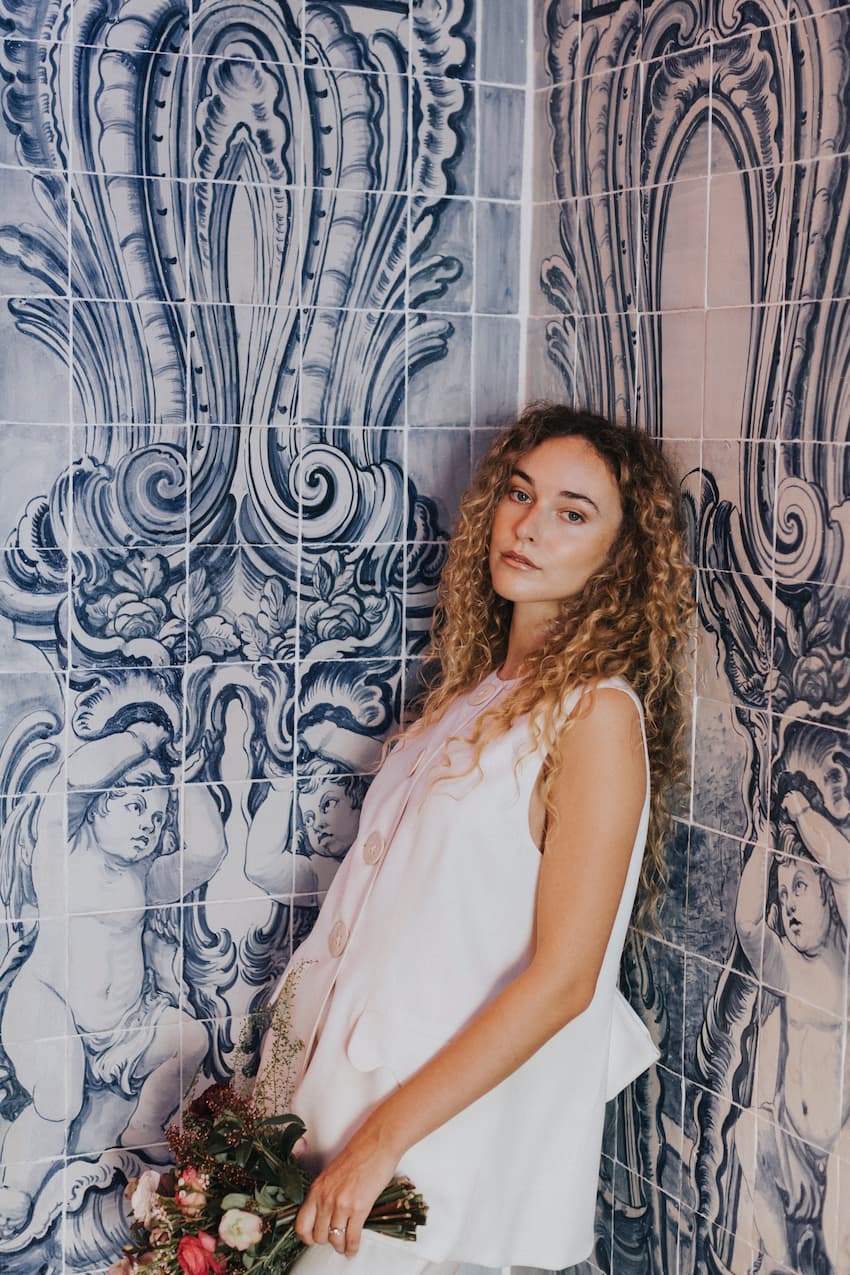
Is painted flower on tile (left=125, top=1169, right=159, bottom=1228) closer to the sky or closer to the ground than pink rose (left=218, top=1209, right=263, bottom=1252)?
closer to the ground

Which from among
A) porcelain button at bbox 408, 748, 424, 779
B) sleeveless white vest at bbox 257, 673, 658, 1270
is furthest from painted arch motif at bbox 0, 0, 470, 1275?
sleeveless white vest at bbox 257, 673, 658, 1270

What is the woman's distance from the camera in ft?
5.65

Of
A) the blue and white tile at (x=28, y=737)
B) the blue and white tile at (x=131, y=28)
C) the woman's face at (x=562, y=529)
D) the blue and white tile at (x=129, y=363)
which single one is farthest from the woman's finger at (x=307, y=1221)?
the blue and white tile at (x=131, y=28)

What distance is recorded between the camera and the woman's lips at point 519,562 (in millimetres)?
1896

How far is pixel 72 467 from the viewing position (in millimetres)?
2049

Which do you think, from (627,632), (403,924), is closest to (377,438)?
(627,632)

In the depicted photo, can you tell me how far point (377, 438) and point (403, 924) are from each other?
2.44 feet

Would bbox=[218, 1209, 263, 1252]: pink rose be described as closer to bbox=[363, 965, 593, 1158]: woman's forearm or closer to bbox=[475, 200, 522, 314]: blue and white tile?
bbox=[363, 965, 593, 1158]: woman's forearm

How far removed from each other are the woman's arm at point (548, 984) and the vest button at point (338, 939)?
23 centimetres

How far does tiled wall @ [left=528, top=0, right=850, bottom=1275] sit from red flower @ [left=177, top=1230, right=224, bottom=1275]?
61 cm

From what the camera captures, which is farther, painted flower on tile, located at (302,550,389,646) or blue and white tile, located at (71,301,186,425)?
painted flower on tile, located at (302,550,389,646)

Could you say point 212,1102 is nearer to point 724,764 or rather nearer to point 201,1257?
point 201,1257

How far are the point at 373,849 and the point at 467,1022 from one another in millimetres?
264

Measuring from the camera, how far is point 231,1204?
5.68 ft
